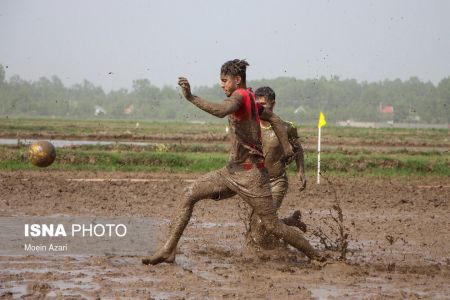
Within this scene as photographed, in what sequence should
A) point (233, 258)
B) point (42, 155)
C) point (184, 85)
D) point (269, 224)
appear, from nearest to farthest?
1. point (184, 85)
2. point (269, 224)
3. point (233, 258)
4. point (42, 155)

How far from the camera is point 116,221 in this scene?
1337cm

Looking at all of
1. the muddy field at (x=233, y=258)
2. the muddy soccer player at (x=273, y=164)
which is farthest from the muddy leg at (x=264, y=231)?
the muddy field at (x=233, y=258)

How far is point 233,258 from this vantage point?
10266 mm

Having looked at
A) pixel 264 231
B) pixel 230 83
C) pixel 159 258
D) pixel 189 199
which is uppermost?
pixel 230 83

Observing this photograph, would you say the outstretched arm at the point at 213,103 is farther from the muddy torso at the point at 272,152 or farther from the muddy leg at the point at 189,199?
the muddy torso at the point at 272,152

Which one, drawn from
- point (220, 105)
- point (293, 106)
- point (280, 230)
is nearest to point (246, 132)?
point (220, 105)

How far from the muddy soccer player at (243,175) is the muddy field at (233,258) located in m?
0.40

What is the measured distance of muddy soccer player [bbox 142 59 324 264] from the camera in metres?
8.93

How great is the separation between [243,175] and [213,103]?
3.98ft

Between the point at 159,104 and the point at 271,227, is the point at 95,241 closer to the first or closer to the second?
the point at 271,227

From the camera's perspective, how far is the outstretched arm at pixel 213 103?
26.6 feet

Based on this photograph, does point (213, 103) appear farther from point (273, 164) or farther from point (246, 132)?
point (273, 164)

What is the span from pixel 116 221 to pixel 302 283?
210 inches

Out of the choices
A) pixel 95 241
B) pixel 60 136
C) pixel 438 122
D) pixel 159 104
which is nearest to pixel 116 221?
pixel 95 241
